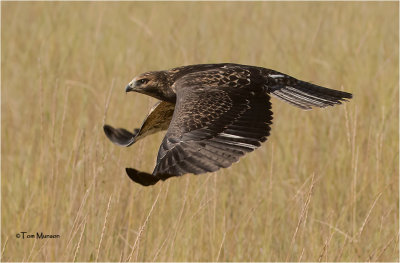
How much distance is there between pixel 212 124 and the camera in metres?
4.90

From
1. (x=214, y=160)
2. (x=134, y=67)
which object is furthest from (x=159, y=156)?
(x=134, y=67)

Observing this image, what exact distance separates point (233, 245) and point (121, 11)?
273 inches

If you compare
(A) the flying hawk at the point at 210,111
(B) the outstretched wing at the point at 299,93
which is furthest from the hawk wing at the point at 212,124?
(B) the outstretched wing at the point at 299,93

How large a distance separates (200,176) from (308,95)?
100cm

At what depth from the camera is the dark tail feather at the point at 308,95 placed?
5.68 m

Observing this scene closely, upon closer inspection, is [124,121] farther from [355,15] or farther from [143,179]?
[355,15]

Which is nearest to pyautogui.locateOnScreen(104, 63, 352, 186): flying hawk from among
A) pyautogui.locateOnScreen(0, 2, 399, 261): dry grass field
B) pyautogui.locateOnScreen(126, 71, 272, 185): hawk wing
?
pyautogui.locateOnScreen(126, 71, 272, 185): hawk wing

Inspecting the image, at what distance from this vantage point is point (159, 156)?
14.8ft

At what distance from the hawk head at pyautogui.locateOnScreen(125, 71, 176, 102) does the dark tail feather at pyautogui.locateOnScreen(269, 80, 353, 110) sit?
0.82 m

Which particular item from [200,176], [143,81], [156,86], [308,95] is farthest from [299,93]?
[143,81]

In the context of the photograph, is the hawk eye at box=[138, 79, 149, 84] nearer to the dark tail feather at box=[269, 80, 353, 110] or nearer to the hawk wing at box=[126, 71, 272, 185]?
the hawk wing at box=[126, 71, 272, 185]

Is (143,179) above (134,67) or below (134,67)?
below

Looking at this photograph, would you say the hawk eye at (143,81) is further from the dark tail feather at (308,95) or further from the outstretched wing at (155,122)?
the dark tail feather at (308,95)

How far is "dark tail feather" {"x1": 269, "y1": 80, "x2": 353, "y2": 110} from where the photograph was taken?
5684mm
